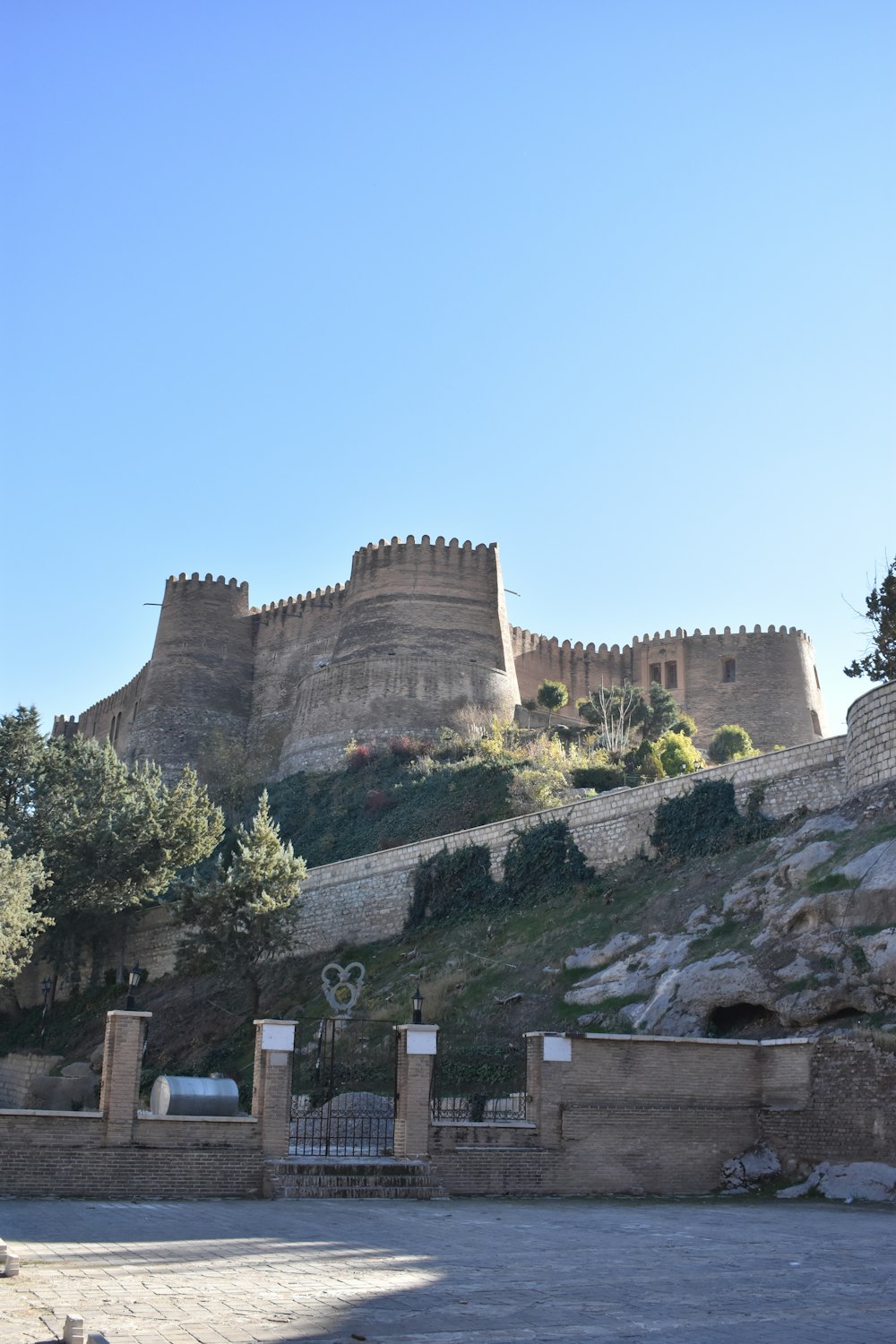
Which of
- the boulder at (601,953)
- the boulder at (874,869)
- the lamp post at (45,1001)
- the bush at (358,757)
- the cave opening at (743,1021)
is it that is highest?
the bush at (358,757)

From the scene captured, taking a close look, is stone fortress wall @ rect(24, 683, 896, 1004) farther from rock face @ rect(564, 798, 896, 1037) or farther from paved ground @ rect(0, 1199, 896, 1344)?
paved ground @ rect(0, 1199, 896, 1344)

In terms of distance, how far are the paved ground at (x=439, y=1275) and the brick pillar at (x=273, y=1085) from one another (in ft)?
2.96

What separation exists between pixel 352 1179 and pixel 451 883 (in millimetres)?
13573

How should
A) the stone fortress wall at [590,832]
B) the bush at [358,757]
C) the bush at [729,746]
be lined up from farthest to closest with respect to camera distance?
the bush at [358,757] → the bush at [729,746] → the stone fortress wall at [590,832]

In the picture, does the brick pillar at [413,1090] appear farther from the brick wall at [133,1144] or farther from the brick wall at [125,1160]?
the brick wall at [125,1160]

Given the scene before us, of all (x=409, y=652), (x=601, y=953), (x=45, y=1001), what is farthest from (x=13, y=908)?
(x=409, y=652)

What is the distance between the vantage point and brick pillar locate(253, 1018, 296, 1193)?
40.5 ft

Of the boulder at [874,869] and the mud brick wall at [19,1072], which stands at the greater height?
the boulder at [874,869]

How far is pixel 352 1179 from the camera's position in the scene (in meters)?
12.4

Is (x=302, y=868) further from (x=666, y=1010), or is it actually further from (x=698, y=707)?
(x=698, y=707)

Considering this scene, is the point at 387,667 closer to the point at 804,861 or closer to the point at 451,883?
the point at 451,883

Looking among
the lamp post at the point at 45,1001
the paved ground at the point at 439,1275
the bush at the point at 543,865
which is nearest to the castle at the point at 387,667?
the lamp post at the point at 45,1001

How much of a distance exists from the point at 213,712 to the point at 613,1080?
3212cm

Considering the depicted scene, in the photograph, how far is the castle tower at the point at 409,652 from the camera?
127 feet
